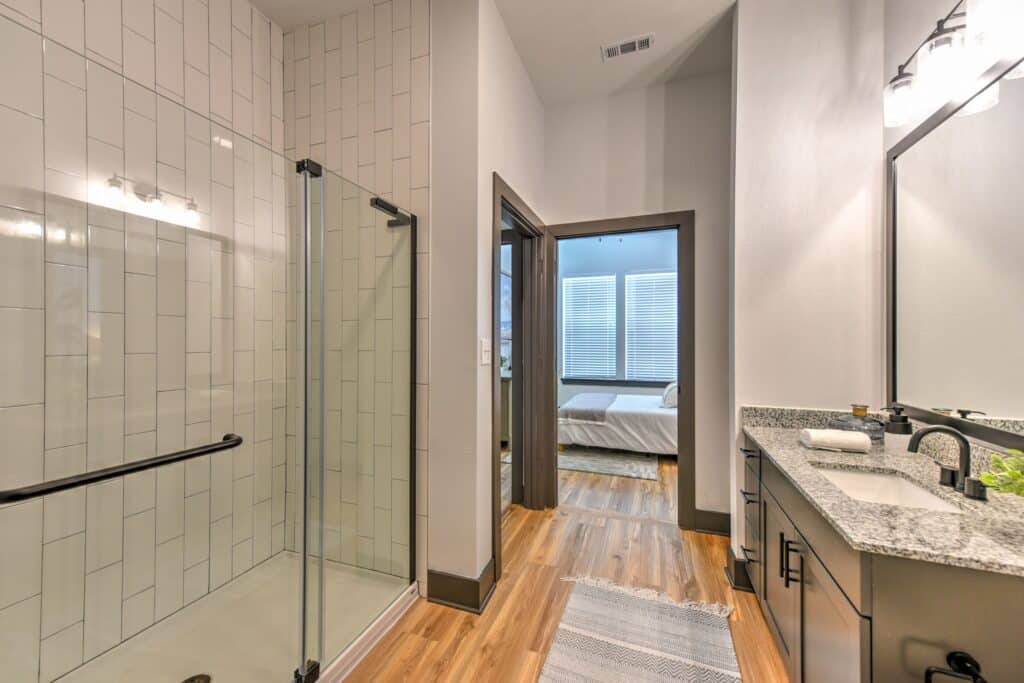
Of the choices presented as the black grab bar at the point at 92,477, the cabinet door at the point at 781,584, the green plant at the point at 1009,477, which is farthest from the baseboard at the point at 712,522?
the black grab bar at the point at 92,477

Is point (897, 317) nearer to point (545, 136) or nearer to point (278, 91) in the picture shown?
point (545, 136)

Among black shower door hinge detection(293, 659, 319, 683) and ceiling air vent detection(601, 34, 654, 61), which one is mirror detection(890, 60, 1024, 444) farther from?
black shower door hinge detection(293, 659, 319, 683)

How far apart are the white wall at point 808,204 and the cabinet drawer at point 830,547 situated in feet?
2.48

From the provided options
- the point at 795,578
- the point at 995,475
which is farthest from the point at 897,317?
the point at 795,578

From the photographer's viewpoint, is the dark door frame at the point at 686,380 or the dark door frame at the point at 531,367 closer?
the dark door frame at the point at 686,380

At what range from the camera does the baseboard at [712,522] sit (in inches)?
104

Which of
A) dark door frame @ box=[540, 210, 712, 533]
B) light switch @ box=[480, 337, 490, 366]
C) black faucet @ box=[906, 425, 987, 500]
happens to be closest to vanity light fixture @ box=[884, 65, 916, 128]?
dark door frame @ box=[540, 210, 712, 533]

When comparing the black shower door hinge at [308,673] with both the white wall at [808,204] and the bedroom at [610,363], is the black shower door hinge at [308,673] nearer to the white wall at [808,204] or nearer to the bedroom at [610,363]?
the bedroom at [610,363]

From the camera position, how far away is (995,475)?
1117 millimetres

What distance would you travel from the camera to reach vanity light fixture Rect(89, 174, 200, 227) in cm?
148

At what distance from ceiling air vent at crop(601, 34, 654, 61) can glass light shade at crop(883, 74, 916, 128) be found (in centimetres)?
124

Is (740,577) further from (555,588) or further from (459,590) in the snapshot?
(459,590)

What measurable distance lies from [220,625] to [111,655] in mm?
327

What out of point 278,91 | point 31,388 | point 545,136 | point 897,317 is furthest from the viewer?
point 545,136
